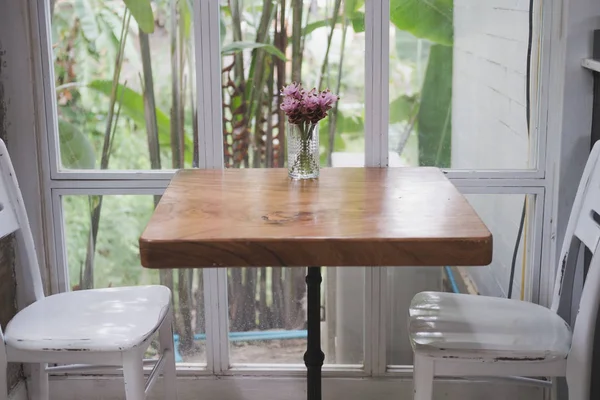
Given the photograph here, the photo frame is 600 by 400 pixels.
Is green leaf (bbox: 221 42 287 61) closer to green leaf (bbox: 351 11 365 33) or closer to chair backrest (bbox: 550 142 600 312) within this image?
green leaf (bbox: 351 11 365 33)

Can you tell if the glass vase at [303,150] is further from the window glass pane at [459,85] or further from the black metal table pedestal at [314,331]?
the window glass pane at [459,85]

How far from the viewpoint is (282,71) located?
2691 mm

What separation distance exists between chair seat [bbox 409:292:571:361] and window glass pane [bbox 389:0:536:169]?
0.55 metres

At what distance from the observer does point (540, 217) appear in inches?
106

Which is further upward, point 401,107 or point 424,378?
point 401,107

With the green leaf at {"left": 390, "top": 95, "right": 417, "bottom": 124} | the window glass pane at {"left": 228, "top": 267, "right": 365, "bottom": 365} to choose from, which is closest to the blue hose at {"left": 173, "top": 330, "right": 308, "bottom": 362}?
the window glass pane at {"left": 228, "top": 267, "right": 365, "bottom": 365}

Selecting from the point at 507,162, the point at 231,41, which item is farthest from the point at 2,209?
the point at 507,162

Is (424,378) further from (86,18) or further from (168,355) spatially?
(86,18)

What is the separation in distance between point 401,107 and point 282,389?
104 cm

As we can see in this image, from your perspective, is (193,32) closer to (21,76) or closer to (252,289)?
(21,76)

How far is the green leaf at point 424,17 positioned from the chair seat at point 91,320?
3.67ft

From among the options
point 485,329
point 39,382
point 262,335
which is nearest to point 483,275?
point 485,329

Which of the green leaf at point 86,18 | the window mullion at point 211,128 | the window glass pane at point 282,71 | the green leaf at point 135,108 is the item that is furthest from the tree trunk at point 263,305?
the green leaf at point 86,18

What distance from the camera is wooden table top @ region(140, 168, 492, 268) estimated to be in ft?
5.82
